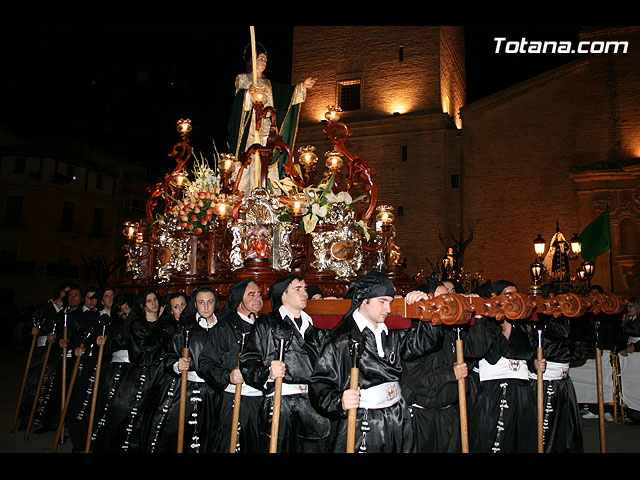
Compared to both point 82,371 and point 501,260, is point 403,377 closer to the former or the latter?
point 82,371

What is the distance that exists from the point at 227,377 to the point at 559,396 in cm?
342

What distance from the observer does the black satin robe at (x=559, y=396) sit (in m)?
5.67

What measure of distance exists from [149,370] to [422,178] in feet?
69.4

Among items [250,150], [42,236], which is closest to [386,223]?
[250,150]

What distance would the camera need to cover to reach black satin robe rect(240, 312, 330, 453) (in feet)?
15.1

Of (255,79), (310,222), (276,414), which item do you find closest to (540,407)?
(276,414)

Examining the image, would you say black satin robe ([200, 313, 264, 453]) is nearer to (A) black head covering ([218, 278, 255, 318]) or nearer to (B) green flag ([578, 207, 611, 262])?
(A) black head covering ([218, 278, 255, 318])

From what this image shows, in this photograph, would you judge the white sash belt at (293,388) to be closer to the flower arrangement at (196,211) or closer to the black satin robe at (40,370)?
the flower arrangement at (196,211)

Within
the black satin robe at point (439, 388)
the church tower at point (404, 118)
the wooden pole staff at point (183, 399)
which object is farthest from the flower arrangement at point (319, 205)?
the church tower at point (404, 118)

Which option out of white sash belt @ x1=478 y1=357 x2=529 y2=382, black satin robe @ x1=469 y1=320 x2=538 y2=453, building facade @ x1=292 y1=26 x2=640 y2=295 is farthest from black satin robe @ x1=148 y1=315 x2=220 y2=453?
building facade @ x1=292 y1=26 x2=640 y2=295

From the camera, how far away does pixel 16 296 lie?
1389 inches

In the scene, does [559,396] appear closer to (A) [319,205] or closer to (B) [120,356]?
(A) [319,205]

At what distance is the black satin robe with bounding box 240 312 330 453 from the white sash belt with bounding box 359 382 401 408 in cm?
72

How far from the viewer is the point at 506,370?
18.6 feet
